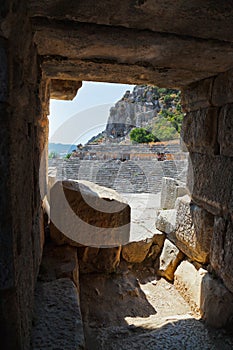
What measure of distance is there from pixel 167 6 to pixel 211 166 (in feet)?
4.08

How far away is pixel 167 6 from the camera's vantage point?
1.02 meters

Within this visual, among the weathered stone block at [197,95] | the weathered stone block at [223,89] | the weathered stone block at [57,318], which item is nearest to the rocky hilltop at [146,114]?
the weathered stone block at [197,95]

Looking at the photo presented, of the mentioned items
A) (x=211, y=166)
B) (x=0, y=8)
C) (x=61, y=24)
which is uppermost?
(x=61, y=24)

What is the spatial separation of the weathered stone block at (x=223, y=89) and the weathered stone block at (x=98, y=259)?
1.49 meters

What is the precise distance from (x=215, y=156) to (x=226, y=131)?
22 cm

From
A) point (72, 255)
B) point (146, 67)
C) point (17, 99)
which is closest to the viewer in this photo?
point (17, 99)

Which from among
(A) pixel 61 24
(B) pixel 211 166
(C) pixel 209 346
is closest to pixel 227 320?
(C) pixel 209 346

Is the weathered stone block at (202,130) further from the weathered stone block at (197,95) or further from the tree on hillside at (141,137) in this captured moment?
the tree on hillside at (141,137)

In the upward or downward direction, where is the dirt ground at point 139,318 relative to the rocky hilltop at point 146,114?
downward

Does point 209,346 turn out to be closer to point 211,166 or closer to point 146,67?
point 211,166

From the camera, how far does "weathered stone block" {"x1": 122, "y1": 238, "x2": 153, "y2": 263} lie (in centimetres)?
303

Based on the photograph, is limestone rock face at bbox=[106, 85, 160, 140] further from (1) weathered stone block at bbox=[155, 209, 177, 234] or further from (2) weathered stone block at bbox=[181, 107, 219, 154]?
(2) weathered stone block at bbox=[181, 107, 219, 154]

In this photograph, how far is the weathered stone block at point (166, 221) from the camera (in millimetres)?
2923

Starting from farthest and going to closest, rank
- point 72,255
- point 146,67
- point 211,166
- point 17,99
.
→ point 72,255 < point 211,166 < point 146,67 < point 17,99
